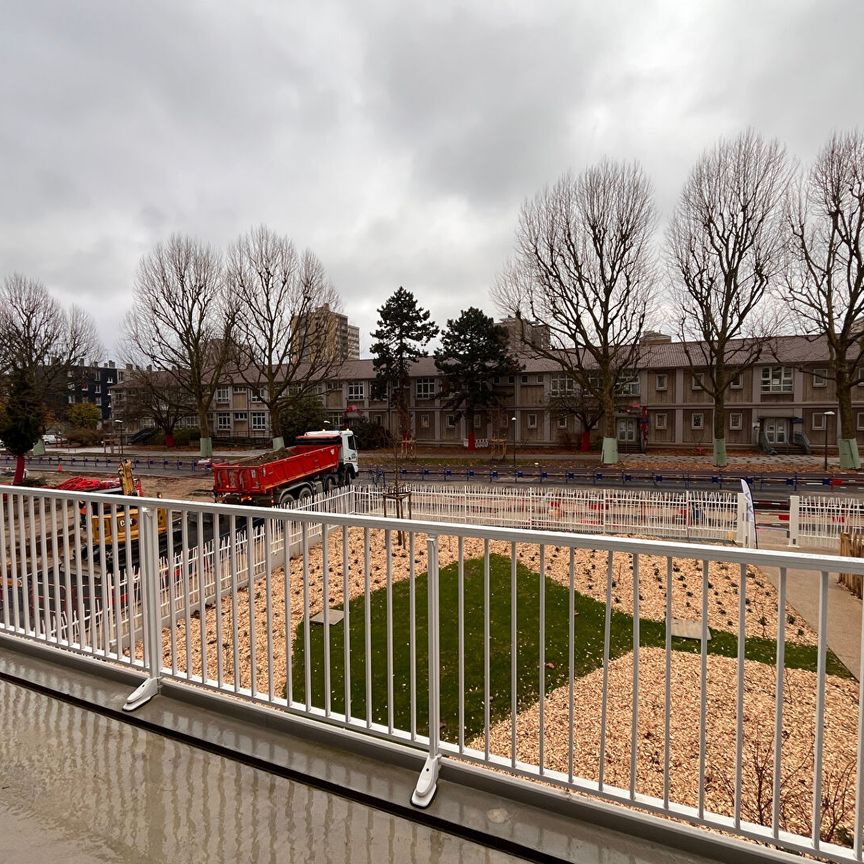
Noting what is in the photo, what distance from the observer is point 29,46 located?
6.46 meters

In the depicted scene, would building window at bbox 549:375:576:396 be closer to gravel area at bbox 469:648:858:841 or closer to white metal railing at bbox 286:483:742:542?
white metal railing at bbox 286:483:742:542

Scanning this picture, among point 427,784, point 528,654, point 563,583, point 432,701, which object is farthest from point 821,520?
point 427,784

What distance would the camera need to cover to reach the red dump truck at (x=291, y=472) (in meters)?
17.4

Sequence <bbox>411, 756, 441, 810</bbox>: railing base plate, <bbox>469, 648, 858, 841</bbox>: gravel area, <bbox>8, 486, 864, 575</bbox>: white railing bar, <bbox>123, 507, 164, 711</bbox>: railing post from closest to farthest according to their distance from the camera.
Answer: <bbox>8, 486, 864, 575</bbox>: white railing bar < <bbox>411, 756, 441, 810</bbox>: railing base plate < <bbox>123, 507, 164, 711</bbox>: railing post < <bbox>469, 648, 858, 841</bbox>: gravel area

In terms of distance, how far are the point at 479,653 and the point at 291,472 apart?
1341 cm

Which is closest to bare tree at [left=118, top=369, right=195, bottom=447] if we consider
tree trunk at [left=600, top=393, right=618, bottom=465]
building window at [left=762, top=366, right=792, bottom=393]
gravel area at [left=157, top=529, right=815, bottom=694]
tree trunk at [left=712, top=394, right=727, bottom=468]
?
tree trunk at [left=600, top=393, right=618, bottom=465]

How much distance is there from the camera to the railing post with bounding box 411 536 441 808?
2.12 meters

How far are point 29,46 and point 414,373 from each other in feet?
135

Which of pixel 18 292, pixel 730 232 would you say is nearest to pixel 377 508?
pixel 730 232

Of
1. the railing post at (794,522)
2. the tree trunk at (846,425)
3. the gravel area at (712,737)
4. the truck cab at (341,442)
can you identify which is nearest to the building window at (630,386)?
the tree trunk at (846,425)

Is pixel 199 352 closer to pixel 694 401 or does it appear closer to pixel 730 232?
pixel 730 232

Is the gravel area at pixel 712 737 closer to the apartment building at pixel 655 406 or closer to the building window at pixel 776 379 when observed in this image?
the apartment building at pixel 655 406

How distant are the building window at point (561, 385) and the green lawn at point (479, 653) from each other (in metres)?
33.2

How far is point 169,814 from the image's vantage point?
2.06 meters
